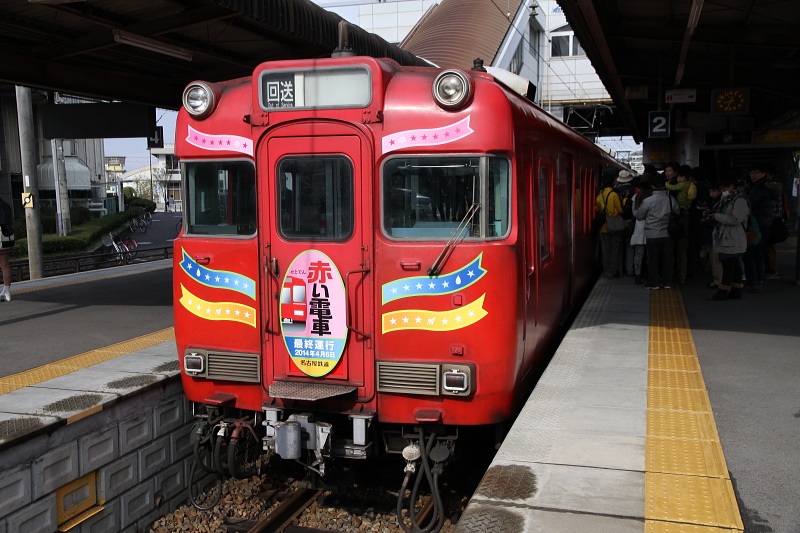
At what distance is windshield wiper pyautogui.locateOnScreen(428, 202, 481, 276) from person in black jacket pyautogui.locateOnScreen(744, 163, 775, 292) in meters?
6.84

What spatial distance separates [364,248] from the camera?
507cm

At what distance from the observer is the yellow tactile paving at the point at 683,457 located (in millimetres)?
3477

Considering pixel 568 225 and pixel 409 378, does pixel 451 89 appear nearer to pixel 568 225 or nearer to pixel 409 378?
pixel 409 378

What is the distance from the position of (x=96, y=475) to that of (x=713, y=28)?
35.0ft

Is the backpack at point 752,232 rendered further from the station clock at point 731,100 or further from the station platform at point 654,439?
the station clock at point 731,100

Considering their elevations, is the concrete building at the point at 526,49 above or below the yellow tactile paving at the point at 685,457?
above

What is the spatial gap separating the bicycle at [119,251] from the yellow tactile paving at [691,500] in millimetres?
15376

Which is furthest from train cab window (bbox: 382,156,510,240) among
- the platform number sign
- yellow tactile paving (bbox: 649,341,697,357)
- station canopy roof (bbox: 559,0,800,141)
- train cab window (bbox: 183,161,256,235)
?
the platform number sign

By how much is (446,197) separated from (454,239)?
316mm

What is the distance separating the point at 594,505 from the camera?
3611mm

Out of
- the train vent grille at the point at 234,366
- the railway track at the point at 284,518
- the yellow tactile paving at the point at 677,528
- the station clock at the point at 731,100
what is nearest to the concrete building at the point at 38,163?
the station clock at the point at 731,100

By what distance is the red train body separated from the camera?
4.94m

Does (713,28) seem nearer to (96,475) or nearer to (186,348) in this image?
(186,348)

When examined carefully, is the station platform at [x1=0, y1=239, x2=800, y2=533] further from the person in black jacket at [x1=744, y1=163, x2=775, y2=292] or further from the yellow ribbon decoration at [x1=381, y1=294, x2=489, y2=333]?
the yellow ribbon decoration at [x1=381, y1=294, x2=489, y2=333]
